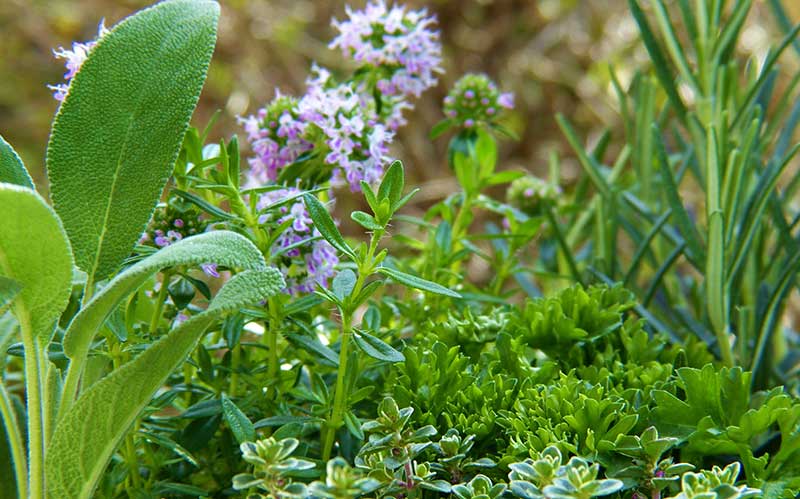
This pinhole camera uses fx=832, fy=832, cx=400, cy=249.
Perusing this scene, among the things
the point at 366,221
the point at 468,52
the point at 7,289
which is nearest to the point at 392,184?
the point at 366,221

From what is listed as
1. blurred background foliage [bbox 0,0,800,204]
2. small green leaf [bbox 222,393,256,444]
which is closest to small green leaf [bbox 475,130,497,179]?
small green leaf [bbox 222,393,256,444]

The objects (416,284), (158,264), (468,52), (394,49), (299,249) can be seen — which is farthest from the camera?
(468,52)

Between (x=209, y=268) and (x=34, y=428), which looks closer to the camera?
(x=34, y=428)

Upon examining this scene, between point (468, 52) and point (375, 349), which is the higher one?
point (468, 52)

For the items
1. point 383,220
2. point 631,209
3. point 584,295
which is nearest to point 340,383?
point 383,220

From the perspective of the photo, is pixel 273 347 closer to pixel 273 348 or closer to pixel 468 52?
pixel 273 348

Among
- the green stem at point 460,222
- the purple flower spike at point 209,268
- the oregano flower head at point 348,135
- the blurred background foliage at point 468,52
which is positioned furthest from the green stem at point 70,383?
the blurred background foliage at point 468,52

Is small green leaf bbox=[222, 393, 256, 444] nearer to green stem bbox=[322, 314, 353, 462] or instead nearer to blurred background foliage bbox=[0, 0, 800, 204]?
green stem bbox=[322, 314, 353, 462]

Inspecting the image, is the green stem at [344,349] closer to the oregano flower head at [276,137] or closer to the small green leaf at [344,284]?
the small green leaf at [344,284]
